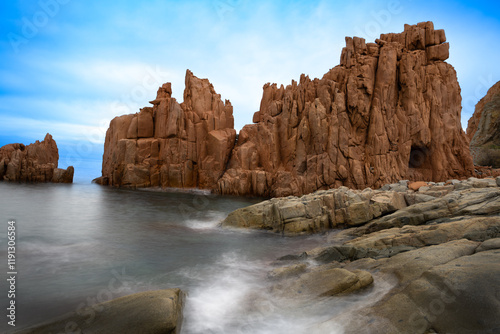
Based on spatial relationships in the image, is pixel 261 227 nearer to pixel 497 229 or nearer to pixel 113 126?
pixel 497 229

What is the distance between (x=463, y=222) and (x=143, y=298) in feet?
37.1

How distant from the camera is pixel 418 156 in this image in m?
42.4

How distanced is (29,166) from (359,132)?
62096 millimetres

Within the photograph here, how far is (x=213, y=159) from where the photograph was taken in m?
49.6

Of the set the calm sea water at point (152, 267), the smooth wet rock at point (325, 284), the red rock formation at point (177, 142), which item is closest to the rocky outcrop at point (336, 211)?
the calm sea water at point (152, 267)

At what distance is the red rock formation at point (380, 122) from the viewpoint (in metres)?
40.1

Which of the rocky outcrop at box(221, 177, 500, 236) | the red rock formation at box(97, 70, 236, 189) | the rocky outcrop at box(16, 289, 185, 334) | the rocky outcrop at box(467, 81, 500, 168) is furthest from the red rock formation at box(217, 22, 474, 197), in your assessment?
the rocky outcrop at box(16, 289, 185, 334)

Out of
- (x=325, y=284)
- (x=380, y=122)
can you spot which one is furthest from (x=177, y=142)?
(x=325, y=284)

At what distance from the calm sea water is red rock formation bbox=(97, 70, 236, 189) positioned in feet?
86.4

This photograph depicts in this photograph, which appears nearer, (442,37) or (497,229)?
(497,229)

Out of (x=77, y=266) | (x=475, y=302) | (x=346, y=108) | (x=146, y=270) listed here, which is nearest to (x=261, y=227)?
(x=146, y=270)

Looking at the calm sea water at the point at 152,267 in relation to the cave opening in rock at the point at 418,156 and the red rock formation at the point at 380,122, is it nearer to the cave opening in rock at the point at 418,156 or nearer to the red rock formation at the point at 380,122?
the red rock formation at the point at 380,122

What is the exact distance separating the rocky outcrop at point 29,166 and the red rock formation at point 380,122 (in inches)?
1597

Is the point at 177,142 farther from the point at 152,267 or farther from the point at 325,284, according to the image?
the point at 325,284
